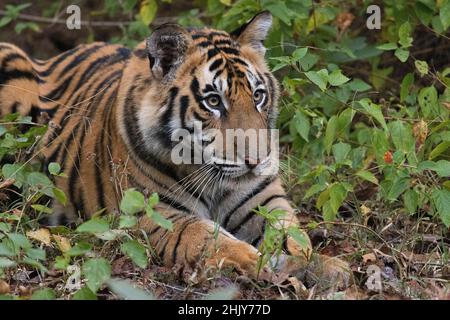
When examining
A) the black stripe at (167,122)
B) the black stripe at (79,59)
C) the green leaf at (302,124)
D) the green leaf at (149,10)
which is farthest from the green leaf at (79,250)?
the green leaf at (149,10)

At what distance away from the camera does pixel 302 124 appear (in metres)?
5.06

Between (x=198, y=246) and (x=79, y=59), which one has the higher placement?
(x=79, y=59)

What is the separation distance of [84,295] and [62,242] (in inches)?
30.7

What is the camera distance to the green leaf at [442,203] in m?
4.36

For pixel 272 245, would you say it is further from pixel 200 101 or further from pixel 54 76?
pixel 54 76

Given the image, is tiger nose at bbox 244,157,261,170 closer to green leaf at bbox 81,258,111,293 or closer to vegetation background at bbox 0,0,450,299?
vegetation background at bbox 0,0,450,299

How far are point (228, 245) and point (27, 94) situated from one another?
1.98 metres

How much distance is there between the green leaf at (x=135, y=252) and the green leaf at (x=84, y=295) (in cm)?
25

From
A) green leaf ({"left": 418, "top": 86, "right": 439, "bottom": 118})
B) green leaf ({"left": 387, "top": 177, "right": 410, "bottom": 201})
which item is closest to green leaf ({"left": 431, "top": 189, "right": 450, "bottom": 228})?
green leaf ({"left": 387, "top": 177, "right": 410, "bottom": 201})

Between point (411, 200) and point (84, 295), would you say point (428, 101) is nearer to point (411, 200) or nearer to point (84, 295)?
point (411, 200)

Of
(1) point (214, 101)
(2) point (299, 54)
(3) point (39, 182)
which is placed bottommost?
(3) point (39, 182)

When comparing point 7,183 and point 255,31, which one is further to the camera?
point 255,31

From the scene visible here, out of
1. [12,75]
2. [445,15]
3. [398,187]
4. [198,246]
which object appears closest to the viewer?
[198,246]

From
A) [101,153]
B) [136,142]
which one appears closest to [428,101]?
[136,142]
